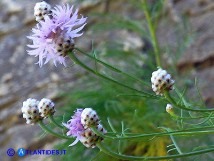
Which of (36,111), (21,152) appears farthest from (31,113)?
(21,152)

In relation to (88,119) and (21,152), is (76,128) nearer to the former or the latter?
(88,119)

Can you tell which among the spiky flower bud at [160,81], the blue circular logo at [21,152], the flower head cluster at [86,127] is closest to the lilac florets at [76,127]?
the flower head cluster at [86,127]

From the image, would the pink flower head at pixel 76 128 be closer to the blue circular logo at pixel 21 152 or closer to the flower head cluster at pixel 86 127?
the flower head cluster at pixel 86 127

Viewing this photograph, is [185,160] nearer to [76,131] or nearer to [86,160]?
[86,160]

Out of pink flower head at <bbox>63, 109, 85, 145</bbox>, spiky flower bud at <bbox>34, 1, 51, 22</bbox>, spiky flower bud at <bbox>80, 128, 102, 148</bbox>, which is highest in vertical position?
spiky flower bud at <bbox>34, 1, 51, 22</bbox>

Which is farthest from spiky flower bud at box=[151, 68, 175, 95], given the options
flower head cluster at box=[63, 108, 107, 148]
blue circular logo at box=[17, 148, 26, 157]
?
blue circular logo at box=[17, 148, 26, 157]

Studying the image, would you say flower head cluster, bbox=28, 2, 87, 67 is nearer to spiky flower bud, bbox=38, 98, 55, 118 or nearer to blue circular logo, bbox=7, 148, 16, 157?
spiky flower bud, bbox=38, 98, 55, 118

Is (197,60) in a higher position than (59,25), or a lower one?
higher

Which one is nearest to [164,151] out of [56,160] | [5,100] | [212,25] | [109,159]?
[109,159]
